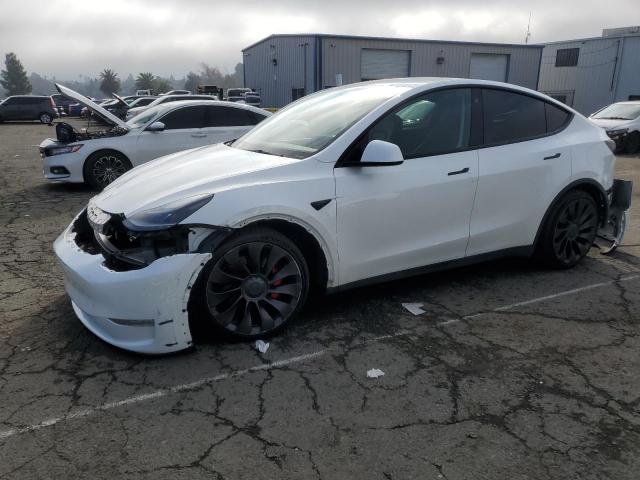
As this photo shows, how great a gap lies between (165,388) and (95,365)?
0.54 metres

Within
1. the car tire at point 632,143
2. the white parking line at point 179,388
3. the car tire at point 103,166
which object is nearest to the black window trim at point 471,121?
the white parking line at point 179,388

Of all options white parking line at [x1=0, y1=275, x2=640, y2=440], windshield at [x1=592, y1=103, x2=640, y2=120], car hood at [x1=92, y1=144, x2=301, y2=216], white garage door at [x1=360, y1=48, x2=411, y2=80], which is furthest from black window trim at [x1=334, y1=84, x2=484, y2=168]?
white garage door at [x1=360, y1=48, x2=411, y2=80]

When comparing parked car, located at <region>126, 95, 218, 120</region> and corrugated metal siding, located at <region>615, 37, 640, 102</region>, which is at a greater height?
corrugated metal siding, located at <region>615, 37, 640, 102</region>

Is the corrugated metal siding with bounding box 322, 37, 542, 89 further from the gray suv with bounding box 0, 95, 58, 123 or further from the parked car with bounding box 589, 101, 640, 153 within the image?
the parked car with bounding box 589, 101, 640, 153

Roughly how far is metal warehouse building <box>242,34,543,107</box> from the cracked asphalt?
28670 mm

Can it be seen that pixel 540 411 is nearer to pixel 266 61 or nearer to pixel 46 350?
pixel 46 350

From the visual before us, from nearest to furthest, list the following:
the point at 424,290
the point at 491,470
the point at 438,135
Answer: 1. the point at 491,470
2. the point at 438,135
3. the point at 424,290

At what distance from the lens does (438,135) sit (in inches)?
153

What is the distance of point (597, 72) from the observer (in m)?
32.7

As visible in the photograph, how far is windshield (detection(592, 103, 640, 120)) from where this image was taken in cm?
1542

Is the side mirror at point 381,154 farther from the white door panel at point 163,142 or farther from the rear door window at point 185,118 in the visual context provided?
the rear door window at point 185,118

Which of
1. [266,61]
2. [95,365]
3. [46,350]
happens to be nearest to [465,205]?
[95,365]

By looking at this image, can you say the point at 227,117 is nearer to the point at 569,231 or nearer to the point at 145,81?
the point at 569,231

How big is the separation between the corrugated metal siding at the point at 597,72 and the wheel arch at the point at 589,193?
3140 centimetres
